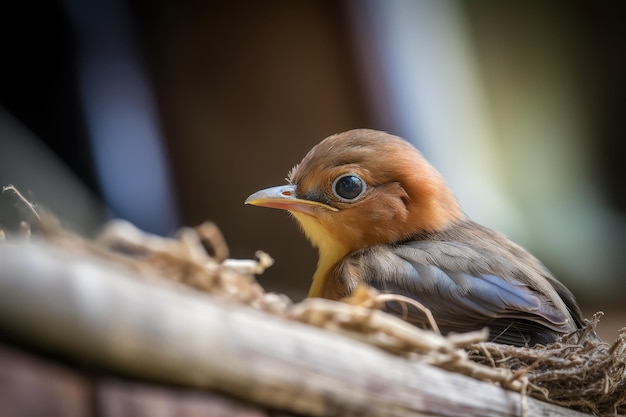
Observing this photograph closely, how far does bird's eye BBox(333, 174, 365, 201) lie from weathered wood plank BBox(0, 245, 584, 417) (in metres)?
1.18

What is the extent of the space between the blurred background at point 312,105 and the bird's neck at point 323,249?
156cm

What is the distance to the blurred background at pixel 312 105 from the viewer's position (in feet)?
13.9

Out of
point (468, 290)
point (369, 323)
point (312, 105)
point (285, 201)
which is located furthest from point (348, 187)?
point (312, 105)

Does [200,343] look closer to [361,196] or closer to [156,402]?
[156,402]

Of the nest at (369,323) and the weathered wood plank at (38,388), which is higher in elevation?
the nest at (369,323)

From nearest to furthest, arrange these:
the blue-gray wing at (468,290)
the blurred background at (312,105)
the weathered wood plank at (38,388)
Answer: the weathered wood plank at (38,388)
the blue-gray wing at (468,290)
the blurred background at (312,105)

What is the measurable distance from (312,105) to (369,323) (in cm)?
352

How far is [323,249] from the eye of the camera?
2807mm

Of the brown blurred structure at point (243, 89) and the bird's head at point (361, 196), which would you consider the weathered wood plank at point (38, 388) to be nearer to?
the bird's head at point (361, 196)

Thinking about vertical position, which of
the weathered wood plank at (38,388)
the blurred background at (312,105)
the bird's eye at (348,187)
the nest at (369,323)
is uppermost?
the blurred background at (312,105)

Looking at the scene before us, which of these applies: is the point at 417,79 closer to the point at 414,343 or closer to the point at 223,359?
the point at 414,343

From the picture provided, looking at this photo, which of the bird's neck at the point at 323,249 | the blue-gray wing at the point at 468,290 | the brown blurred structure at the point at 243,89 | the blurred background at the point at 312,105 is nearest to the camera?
the blue-gray wing at the point at 468,290

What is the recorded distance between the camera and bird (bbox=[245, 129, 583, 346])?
7.61ft

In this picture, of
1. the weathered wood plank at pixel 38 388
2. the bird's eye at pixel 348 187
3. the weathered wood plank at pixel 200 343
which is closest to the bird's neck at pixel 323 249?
the bird's eye at pixel 348 187
